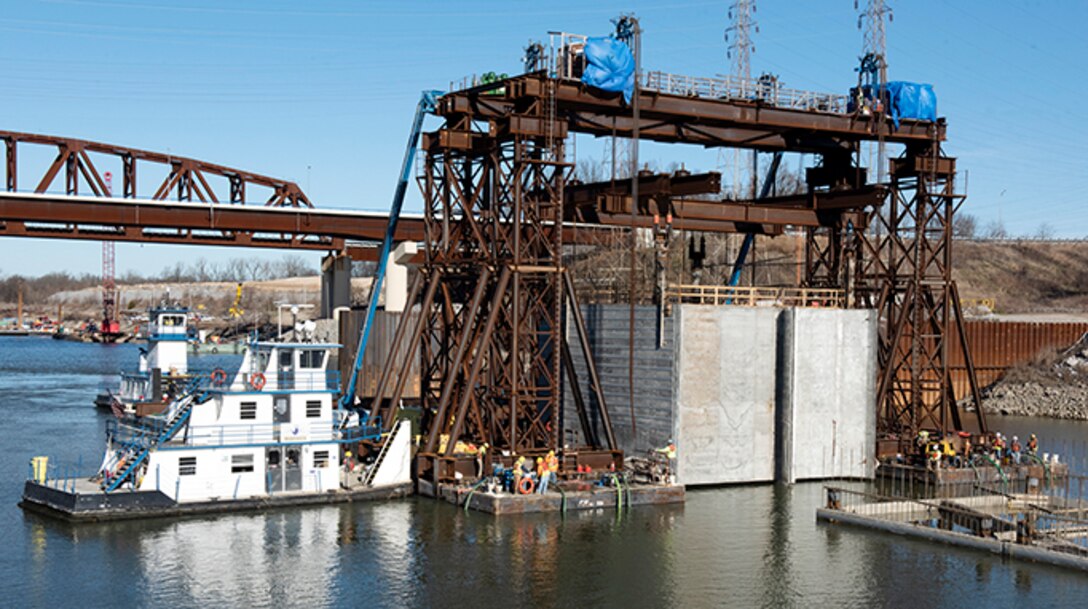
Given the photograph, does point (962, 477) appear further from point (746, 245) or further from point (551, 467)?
point (551, 467)

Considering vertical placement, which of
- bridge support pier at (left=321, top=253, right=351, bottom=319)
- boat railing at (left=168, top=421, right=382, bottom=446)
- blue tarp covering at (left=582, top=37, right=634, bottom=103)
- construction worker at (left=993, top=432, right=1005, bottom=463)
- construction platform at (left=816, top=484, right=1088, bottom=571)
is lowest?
construction platform at (left=816, top=484, right=1088, bottom=571)

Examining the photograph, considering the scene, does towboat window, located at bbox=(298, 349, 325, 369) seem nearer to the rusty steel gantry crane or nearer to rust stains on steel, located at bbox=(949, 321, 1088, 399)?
the rusty steel gantry crane

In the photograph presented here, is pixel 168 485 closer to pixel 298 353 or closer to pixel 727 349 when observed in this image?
pixel 298 353

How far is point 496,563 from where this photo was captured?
1344 inches

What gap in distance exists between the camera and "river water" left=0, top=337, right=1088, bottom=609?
1225 inches

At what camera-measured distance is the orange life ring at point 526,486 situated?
4091cm

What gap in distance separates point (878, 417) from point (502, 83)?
22.8 metres

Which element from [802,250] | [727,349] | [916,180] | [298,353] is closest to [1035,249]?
[802,250]

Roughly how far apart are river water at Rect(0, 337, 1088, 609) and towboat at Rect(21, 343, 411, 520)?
0.72m

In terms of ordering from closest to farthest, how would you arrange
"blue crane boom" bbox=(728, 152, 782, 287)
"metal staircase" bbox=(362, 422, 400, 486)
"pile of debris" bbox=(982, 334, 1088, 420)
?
"metal staircase" bbox=(362, 422, 400, 486) → "blue crane boom" bbox=(728, 152, 782, 287) → "pile of debris" bbox=(982, 334, 1088, 420)

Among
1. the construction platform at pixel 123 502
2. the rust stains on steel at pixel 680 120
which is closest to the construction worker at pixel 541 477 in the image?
the construction platform at pixel 123 502

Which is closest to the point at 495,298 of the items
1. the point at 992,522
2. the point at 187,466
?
the point at 187,466

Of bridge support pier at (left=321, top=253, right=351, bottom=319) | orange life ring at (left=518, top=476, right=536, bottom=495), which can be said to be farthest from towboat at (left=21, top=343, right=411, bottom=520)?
bridge support pier at (left=321, top=253, right=351, bottom=319)

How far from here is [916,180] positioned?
53.8 metres
